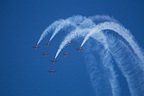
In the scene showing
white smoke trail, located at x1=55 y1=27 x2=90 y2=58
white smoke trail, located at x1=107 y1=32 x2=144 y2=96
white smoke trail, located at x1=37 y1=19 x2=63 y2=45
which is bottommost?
white smoke trail, located at x1=107 y1=32 x2=144 y2=96

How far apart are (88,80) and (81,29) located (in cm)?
59

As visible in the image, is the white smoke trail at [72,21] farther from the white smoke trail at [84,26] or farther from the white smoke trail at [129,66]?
the white smoke trail at [129,66]

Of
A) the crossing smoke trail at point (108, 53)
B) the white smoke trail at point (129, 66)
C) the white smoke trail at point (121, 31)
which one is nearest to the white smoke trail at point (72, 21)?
the crossing smoke trail at point (108, 53)

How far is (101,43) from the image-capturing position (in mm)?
2629

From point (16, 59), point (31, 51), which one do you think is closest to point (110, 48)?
point (31, 51)

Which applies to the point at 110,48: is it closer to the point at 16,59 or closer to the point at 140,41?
the point at 140,41

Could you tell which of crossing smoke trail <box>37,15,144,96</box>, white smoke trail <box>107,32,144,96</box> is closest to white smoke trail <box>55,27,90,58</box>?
crossing smoke trail <box>37,15,144,96</box>

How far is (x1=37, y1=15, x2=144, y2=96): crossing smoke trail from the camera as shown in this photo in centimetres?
261

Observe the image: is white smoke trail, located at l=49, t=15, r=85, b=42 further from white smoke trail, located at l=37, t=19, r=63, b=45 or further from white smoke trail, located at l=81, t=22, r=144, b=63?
white smoke trail, located at l=81, t=22, r=144, b=63

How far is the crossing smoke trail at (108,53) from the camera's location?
2.61 m

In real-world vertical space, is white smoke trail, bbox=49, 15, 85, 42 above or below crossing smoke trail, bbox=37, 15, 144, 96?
above

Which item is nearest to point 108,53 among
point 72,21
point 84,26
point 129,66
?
point 129,66

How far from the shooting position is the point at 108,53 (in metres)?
2.63

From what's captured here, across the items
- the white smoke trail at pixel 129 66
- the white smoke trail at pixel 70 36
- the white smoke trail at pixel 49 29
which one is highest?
the white smoke trail at pixel 49 29
